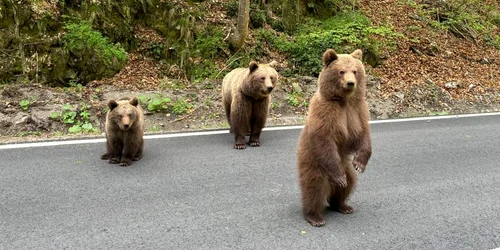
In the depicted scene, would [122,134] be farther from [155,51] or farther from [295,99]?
[155,51]

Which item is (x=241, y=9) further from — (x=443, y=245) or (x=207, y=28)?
(x=443, y=245)

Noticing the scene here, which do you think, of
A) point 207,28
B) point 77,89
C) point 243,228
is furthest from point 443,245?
point 207,28

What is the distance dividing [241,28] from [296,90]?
Result: 3.03 m

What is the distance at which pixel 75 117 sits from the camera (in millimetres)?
8977

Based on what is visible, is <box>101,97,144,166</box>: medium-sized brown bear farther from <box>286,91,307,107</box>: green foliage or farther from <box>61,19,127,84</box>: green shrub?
<box>286,91,307,107</box>: green foliage

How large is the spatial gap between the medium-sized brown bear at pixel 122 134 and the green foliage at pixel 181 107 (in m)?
3.07

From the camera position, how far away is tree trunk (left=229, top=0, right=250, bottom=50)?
13.1 meters

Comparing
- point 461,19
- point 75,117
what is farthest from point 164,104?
point 461,19

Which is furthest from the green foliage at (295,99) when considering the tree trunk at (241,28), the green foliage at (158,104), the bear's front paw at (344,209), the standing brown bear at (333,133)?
the standing brown bear at (333,133)

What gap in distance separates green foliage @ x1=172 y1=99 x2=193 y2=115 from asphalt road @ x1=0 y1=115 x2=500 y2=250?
1.91m

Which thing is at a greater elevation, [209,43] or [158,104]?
[209,43]

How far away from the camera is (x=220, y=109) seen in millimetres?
10242

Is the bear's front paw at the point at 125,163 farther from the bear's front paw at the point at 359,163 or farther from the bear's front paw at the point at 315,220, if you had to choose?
the bear's front paw at the point at 359,163

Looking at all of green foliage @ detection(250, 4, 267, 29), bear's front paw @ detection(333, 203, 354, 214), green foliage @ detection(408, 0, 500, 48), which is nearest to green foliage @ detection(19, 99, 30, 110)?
bear's front paw @ detection(333, 203, 354, 214)
